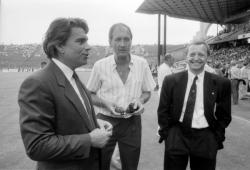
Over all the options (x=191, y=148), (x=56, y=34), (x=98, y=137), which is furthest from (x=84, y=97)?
(x=191, y=148)

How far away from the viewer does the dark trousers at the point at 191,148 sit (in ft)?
8.53

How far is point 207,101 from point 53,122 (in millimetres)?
1445

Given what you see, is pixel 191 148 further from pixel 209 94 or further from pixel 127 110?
pixel 127 110

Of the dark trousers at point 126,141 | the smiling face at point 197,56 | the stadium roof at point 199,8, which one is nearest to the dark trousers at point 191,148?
the dark trousers at point 126,141

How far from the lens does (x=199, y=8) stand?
136 ft

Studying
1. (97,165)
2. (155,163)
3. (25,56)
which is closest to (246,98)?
(155,163)

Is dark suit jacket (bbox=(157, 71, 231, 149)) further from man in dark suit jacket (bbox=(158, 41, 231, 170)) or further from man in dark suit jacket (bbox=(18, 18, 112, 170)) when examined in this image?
man in dark suit jacket (bbox=(18, 18, 112, 170))

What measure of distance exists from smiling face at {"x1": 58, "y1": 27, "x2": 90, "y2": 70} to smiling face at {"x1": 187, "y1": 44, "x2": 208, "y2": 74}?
1.08m

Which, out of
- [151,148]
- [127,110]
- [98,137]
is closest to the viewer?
[98,137]

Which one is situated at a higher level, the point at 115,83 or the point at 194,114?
the point at 115,83

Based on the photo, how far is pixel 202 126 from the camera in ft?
8.56

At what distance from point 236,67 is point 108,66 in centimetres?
Answer: 1045

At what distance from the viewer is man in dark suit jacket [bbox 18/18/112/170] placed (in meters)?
1.65

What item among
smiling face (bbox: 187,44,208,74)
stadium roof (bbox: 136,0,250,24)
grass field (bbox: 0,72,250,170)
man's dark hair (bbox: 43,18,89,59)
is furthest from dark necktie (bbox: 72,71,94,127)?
stadium roof (bbox: 136,0,250,24)
